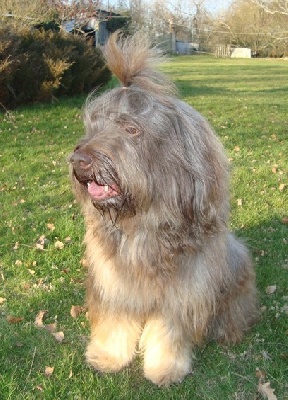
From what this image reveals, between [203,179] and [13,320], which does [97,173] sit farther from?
[13,320]

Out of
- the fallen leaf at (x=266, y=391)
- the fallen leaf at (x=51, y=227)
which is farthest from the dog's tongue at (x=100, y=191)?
the fallen leaf at (x=51, y=227)

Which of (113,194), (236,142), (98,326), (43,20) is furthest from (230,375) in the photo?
(43,20)

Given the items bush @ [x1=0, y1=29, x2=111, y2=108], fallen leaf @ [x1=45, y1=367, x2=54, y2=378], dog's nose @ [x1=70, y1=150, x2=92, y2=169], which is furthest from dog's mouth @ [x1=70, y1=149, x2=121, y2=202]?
bush @ [x1=0, y1=29, x2=111, y2=108]

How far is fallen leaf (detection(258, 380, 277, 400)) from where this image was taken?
3.13m

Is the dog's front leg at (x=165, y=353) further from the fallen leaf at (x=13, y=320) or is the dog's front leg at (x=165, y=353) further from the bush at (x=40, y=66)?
the bush at (x=40, y=66)

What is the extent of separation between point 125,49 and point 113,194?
0.82 metres

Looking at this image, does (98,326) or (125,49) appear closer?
(125,49)

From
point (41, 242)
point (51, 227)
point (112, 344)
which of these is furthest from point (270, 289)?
point (51, 227)

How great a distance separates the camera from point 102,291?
3.06 meters

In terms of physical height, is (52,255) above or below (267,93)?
above

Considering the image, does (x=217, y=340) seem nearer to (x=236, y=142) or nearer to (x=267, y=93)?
(x=236, y=142)

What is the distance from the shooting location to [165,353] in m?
3.19

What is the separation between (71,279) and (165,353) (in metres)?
1.47

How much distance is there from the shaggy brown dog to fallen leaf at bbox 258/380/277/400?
1.52 ft
